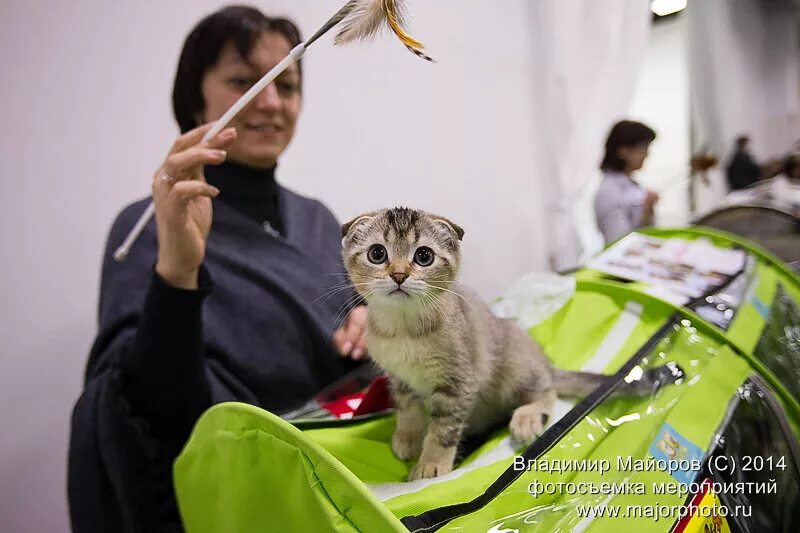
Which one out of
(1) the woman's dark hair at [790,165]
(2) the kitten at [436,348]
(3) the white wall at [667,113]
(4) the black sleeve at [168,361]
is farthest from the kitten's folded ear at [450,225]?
(1) the woman's dark hair at [790,165]

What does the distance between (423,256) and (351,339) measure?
318 mm

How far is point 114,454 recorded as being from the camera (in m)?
0.62

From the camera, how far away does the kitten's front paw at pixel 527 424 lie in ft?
1.66

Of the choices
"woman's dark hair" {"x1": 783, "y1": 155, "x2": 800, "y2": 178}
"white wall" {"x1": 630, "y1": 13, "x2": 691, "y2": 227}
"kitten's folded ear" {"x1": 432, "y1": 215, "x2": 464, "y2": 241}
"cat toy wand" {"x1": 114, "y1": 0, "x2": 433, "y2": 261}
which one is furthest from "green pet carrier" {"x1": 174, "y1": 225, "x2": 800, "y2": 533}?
"woman's dark hair" {"x1": 783, "y1": 155, "x2": 800, "y2": 178}

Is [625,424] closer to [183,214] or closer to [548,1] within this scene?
[183,214]

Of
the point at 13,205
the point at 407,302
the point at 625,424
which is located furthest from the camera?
the point at 13,205

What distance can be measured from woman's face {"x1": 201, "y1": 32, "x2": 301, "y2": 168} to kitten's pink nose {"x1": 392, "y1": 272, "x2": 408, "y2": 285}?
0.77 ft

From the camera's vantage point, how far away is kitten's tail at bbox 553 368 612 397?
1.93 feet

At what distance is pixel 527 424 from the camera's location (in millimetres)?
517

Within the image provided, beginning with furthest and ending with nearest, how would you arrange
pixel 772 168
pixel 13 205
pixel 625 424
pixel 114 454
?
pixel 772 168 → pixel 13 205 → pixel 114 454 → pixel 625 424

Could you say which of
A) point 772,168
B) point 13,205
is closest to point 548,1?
point 13,205

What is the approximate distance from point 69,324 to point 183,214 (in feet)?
1.53

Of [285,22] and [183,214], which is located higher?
[285,22]

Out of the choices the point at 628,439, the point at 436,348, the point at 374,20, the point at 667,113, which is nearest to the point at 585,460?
the point at 628,439
